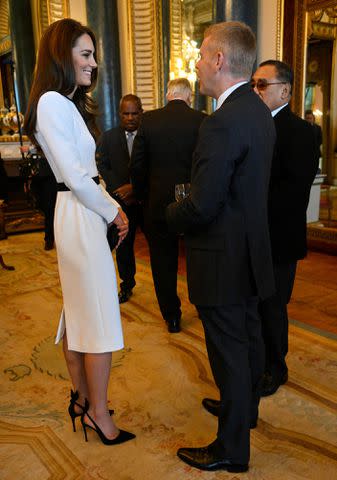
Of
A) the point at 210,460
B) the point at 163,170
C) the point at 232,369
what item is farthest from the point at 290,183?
the point at 210,460

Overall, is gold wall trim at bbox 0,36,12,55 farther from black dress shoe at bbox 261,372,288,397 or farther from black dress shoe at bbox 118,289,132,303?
black dress shoe at bbox 261,372,288,397

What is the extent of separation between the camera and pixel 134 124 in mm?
3883

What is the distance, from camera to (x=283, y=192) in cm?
223

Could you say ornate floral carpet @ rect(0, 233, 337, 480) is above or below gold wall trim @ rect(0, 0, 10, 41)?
below

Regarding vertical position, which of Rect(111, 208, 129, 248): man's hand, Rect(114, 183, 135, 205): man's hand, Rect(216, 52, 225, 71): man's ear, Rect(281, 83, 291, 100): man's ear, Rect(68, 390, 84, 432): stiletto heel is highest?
Rect(216, 52, 225, 71): man's ear

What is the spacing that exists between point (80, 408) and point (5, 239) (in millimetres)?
5076

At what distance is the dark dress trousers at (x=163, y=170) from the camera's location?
301cm

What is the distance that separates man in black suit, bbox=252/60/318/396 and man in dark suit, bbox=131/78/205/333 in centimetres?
76

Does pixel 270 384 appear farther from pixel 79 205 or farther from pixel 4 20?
pixel 4 20

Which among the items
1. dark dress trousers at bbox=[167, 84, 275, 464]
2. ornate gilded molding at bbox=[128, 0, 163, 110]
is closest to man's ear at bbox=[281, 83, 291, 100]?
dark dress trousers at bbox=[167, 84, 275, 464]

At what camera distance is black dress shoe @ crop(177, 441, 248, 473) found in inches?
73.7

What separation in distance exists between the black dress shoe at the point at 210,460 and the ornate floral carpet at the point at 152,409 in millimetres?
30

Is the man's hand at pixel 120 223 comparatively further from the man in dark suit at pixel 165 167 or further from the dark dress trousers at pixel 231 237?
the man in dark suit at pixel 165 167

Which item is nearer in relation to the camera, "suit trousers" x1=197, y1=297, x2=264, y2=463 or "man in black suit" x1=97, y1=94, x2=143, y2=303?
"suit trousers" x1=197, y1=297, x2=264, y2=463
